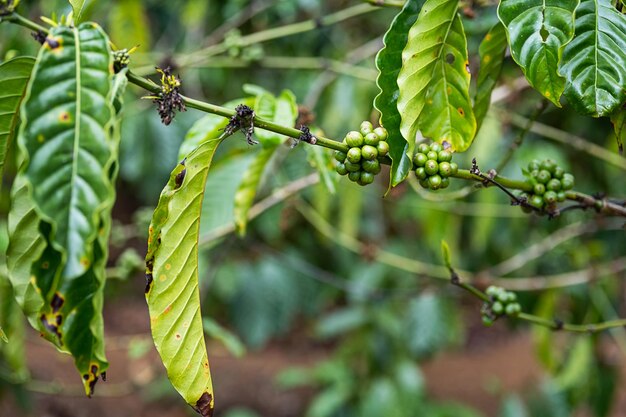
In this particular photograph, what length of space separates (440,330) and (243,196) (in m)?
1.92

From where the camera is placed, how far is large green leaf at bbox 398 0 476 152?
81 centimetres

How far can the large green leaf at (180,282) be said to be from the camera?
76 centimetres

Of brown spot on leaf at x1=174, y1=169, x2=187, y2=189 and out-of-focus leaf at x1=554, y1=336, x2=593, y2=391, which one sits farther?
out-of-focus leaf at x1=554, y1=336, x2=593, y2=391

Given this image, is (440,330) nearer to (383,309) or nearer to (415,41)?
(383,309)

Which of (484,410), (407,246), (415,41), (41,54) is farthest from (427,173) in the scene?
(484,410)

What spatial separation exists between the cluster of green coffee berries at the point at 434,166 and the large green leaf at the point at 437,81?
1.3 inches

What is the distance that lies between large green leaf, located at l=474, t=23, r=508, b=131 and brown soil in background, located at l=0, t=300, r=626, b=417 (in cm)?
256

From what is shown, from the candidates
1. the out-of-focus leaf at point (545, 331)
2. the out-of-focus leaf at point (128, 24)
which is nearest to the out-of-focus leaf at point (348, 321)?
the out-of-focus leaf at point (545, 331)

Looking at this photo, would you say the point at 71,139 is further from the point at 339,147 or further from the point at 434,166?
→ the point at 434,166

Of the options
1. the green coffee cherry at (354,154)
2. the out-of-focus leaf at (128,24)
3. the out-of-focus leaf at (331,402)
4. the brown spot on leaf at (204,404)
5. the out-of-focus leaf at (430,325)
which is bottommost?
the brown spot on leaf at (204,404)

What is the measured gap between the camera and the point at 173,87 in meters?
0.75

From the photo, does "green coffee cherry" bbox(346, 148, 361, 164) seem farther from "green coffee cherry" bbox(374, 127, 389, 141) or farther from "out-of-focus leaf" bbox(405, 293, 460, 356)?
"out-of-focus leaf" bbox(405, 293, 460, 356)

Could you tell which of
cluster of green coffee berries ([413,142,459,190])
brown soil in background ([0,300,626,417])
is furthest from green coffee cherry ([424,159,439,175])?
brown soil in background ([0,300,626,417])

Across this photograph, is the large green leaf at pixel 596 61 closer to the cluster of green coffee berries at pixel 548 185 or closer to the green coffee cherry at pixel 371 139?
the cluster of green coffee berries at pixel 548 185
